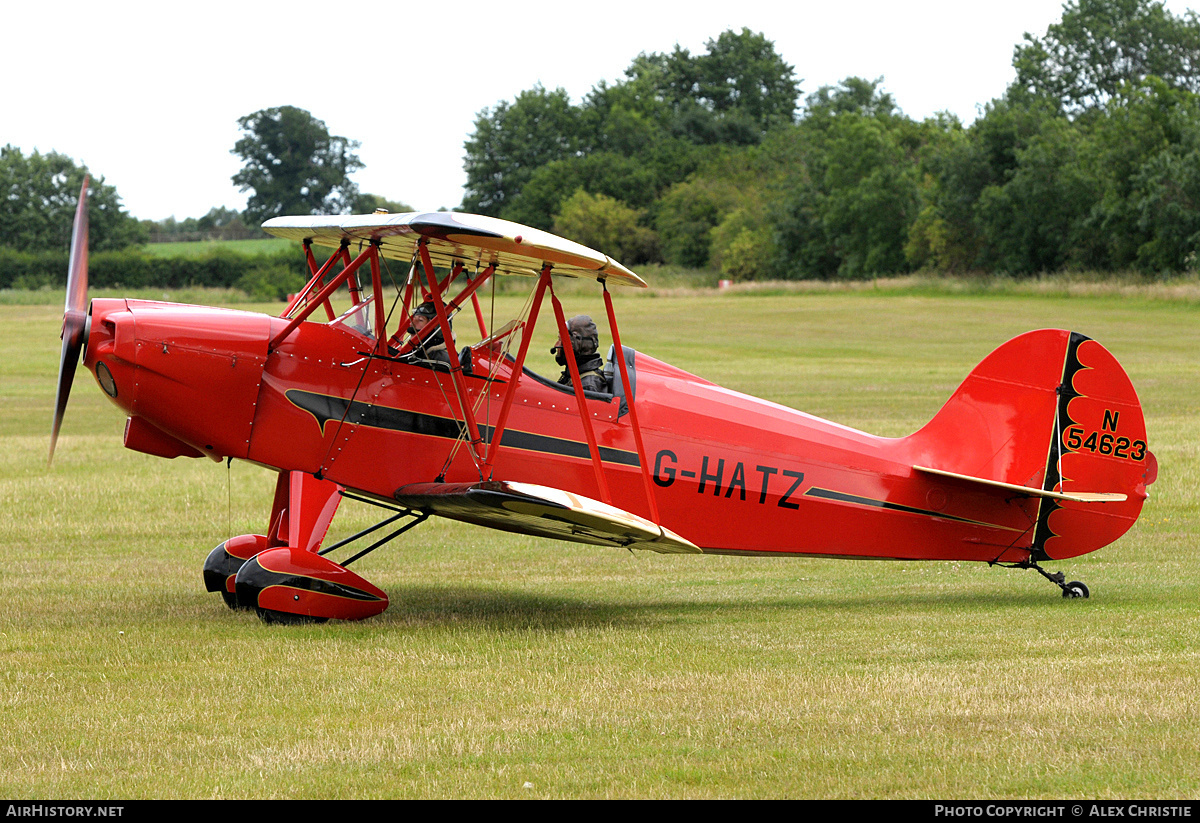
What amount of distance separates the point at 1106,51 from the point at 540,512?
11296 cm

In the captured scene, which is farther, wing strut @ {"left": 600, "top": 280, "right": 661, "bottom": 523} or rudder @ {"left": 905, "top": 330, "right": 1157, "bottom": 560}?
rudder @ {"left": 905, "top": 330, "right": 1157, "bottom": 560}

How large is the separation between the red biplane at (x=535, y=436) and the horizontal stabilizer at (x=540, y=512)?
0.03 m

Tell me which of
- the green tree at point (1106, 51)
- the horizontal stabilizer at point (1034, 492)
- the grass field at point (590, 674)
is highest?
the green tree at point (1106, 51)

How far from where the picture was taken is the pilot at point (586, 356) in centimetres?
984

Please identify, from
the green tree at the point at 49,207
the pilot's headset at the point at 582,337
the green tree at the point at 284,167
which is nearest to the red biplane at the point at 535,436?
the pilot's headset at the point at 582,337

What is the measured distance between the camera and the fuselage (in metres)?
9.13

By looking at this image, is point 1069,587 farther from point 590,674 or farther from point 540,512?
point 590,674

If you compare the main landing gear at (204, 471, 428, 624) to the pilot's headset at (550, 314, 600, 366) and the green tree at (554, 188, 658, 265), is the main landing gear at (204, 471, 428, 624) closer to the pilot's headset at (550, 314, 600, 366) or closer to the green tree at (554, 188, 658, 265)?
the pilot's headset at (550, 314, 600, 366)

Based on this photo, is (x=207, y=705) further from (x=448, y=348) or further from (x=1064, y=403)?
(x=1064, y=403)

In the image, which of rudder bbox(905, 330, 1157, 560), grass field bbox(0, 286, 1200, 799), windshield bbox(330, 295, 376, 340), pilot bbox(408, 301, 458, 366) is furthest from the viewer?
rudder bbox(905, 330, 1157, 560)

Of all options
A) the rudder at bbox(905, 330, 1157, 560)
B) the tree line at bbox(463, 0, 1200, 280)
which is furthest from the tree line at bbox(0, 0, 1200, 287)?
the rudder at bbox(905, 330, 1157, 560)

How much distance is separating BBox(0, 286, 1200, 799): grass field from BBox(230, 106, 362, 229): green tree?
102 metres

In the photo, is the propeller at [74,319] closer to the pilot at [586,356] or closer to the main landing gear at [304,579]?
the main landing gear at [304,579]

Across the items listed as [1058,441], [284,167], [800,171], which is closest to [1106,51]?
[800,171]
